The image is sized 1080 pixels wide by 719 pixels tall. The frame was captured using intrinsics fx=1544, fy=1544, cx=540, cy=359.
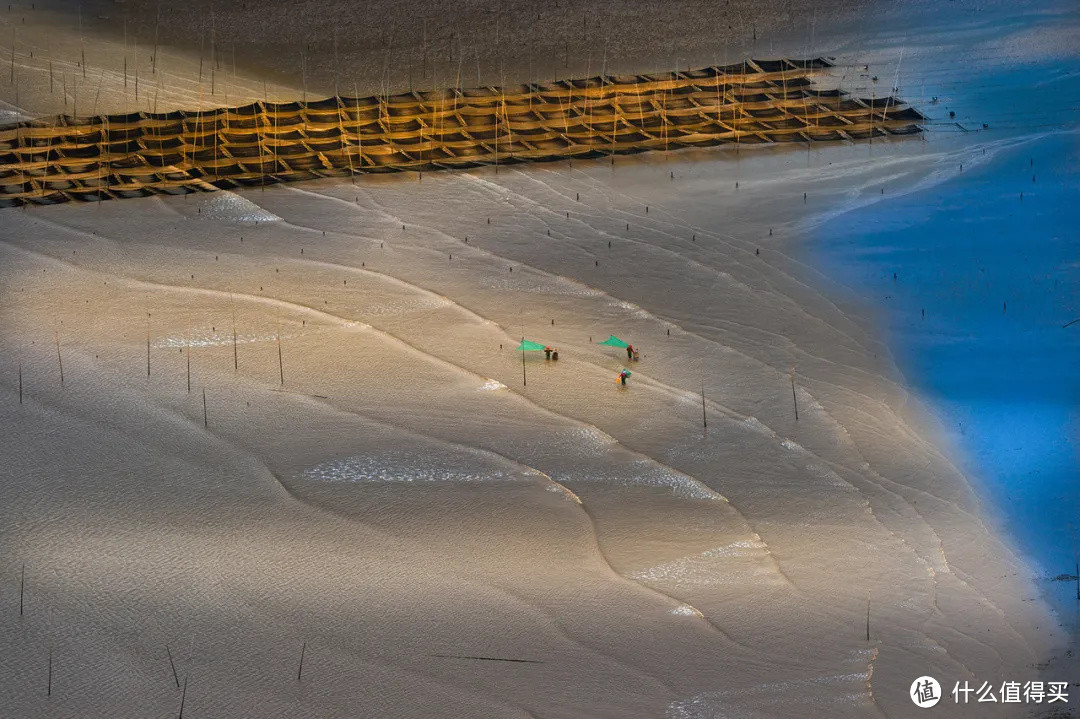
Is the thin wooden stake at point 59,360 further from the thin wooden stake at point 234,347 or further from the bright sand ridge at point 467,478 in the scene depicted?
the thin wooden stake at point 234,347

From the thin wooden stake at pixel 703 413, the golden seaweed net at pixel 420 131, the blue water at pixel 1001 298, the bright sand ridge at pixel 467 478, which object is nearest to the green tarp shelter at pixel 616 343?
the bright sand ridge at pixel 467 478

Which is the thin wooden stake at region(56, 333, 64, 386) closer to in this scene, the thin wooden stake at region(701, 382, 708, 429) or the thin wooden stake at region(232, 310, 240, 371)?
the thin wooden stake at region(232, 310, 240, 371)

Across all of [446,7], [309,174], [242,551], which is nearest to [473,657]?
[242,551]

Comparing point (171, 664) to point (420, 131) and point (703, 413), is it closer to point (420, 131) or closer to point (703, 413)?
point (703, 413)

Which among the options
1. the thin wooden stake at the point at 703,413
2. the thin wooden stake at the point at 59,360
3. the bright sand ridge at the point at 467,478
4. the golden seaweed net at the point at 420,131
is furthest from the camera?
the golden seaweed net at the point at 420,131

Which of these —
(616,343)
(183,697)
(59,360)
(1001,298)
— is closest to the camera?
(183,697)

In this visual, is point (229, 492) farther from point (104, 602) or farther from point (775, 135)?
point (775, 135)

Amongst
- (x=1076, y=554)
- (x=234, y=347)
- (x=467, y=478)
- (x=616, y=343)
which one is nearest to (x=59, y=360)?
(x=234, y=347)
